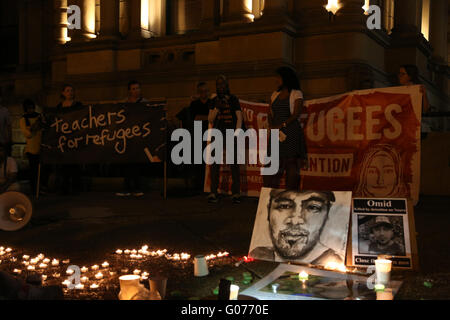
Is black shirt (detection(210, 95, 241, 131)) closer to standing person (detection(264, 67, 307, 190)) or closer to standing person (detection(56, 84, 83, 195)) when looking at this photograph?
standing person (detection(264, 67, 307, 190))

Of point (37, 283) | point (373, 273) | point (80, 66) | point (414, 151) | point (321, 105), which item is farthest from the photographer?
point (80, 66)

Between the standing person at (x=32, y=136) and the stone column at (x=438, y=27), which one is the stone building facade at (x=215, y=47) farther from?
the standing person at (x=32, y=136)

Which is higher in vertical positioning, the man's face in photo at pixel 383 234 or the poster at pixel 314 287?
the man's face in photo at pixel 383 234

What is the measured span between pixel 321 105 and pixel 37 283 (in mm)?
5670

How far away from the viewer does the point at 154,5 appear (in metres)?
16.0

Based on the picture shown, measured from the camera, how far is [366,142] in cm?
743

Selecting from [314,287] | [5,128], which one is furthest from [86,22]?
[314,287]

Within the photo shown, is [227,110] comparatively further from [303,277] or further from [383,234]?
[303,277]

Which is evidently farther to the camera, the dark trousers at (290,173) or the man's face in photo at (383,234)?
the dark trousers at (290,173)

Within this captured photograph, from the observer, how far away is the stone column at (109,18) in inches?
608

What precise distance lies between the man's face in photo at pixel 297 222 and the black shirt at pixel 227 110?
3.65 m

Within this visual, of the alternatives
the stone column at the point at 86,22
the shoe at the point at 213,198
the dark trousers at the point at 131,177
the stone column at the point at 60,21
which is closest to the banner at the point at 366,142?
the shoe at the point at 213,198
